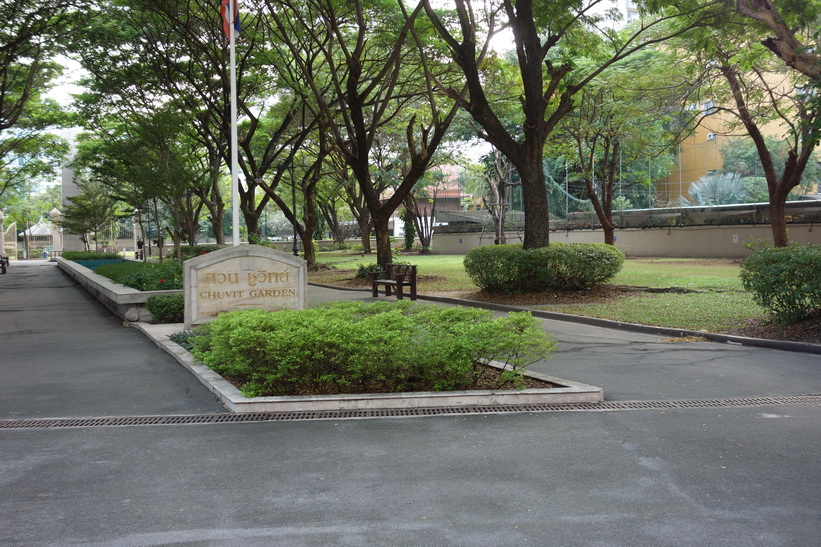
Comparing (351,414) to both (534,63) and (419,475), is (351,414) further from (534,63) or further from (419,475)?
(534,63)

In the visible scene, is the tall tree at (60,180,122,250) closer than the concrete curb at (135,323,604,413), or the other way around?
the concrete curb at (135,323,604,413)

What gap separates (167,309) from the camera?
1378cm

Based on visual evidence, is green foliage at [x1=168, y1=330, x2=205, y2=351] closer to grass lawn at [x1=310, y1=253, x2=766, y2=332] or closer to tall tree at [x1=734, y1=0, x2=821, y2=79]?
grass lawn at [x1=310, y1=253, x2=766, y2=332]

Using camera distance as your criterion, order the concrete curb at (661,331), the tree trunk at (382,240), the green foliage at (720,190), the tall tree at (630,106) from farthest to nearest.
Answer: the green foliage at (720,190) < the tree trunk at (382,240) < the tall tree at (630,106) < the concrete curb at (661,331)

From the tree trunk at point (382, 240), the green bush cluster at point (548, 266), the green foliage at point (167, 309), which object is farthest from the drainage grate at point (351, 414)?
the tree trunk at point (382, 240)

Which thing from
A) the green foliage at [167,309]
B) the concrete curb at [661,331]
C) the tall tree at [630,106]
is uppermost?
the tall tree at [630,106]

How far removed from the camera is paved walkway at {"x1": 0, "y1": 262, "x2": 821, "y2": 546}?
401cm

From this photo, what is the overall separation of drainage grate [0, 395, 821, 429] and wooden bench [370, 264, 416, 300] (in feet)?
40.1

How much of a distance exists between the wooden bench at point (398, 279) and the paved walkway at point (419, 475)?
11555mm

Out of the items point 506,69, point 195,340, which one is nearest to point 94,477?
point 195,340

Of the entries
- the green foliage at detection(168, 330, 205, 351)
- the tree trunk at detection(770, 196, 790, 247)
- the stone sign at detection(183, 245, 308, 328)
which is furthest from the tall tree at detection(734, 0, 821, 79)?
the tree trunk at detection(770, 196, 790, 247)

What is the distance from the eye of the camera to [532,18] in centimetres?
1709

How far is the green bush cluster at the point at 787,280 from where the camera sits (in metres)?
10.6

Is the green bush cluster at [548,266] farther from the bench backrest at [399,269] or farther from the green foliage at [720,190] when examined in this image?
the green foliage at [720,190]
